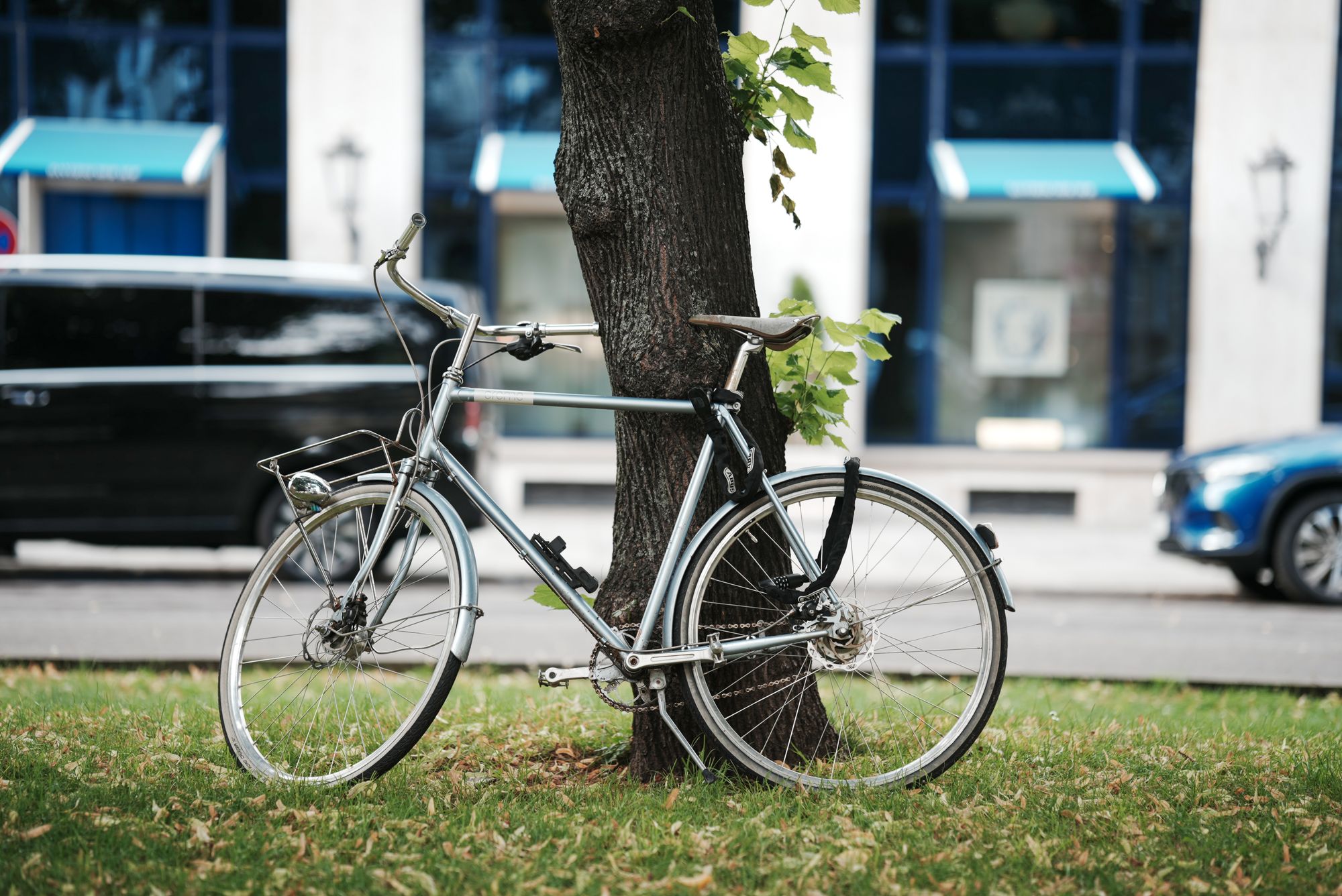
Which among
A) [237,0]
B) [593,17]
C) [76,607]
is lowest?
[76,607]

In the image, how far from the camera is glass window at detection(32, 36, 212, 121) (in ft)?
44.7

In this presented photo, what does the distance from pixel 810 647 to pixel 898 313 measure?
11.2 m

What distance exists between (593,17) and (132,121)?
12141 mm

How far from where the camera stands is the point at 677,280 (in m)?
3.30

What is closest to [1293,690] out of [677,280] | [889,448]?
[677,280]

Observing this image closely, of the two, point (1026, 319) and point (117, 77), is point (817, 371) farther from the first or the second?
point (117, 77)

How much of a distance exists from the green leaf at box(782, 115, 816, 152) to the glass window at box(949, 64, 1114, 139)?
34.9 ft

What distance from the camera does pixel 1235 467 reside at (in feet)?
27.9

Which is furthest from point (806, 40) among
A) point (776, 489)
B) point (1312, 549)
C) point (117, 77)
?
point (117, 77)

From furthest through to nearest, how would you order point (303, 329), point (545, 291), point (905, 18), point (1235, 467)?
1. point (545, 291)
2. point (905, 18)
3. point (303, 329)
4. point (1235, 467)

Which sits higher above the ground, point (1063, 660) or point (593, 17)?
point (593, 17)

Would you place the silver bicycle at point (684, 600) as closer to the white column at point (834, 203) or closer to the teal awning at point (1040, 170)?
the teal awning at point (1040, 170)

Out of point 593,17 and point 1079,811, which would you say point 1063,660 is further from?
point 593,17

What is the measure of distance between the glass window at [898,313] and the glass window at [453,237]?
14.6 feet
